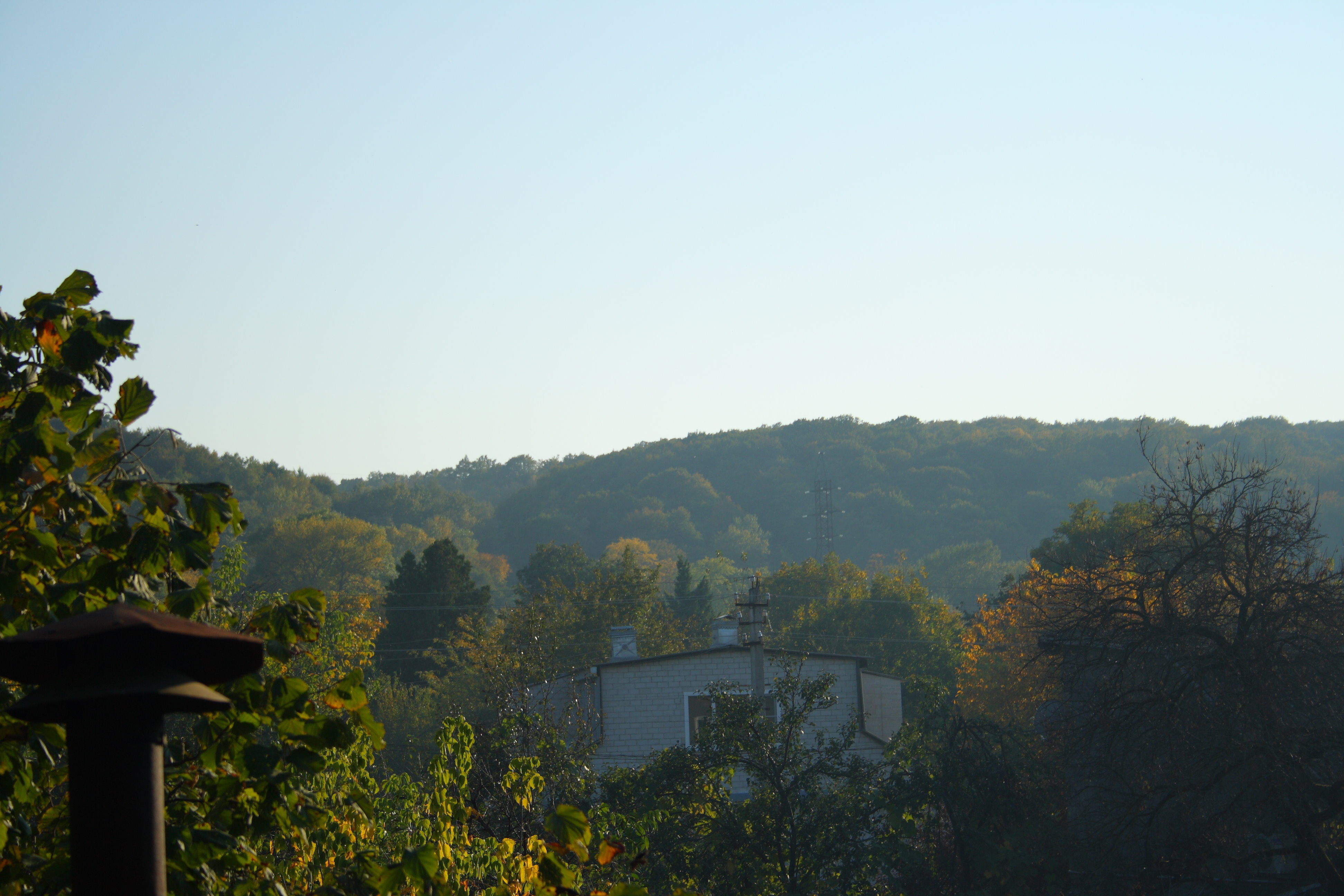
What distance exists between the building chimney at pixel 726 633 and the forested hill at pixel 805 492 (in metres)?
57.5

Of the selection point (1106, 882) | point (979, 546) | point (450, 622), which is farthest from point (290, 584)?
point (1106, 882)

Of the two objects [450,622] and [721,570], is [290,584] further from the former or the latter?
[721,570]

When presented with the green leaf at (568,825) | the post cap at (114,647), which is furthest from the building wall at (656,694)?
the post cap at (114,647)

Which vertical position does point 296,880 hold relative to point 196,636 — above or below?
below

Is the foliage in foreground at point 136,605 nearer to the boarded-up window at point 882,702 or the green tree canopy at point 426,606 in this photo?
the boarded-up window at point 882,702

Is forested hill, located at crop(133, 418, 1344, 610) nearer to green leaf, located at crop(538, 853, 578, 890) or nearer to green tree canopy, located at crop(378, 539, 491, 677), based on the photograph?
green tree canopy, located at crop(378, 539, 491, 677)

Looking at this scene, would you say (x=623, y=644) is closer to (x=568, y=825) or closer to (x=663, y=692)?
(x=663, y=692)

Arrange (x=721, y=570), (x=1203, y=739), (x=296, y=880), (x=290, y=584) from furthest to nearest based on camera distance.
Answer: (x=721, y=570)
(x=290, y=584)
(x=1203, y=739)
(x=296, y=880)

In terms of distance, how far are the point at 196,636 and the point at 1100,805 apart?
15074 millimetres

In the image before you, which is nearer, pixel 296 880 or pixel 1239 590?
pixel 296 880

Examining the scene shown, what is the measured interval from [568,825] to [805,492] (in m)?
107

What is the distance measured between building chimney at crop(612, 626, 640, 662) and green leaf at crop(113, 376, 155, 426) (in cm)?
2682

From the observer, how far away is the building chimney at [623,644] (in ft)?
99.7

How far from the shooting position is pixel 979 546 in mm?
90625
